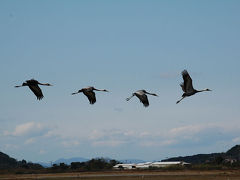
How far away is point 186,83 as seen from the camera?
31.1 meters

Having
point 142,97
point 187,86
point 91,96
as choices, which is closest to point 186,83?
point 187,86

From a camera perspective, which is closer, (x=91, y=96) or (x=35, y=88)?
(x=35, y=88)

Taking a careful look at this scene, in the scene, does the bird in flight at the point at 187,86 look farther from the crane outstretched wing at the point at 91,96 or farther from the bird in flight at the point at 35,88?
the bird in flight at the point at 35,88

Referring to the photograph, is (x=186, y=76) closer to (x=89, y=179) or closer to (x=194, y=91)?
(x=194, y=91)

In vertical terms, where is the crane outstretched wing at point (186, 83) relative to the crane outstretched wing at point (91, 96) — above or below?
above

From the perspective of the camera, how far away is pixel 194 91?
32.1 meters

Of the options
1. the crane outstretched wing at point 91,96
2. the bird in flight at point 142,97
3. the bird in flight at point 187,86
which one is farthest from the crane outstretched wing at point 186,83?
the crane outstretched wing at point 91,96

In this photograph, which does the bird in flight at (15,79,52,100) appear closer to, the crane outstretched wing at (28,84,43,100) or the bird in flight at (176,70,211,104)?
the crane outstretched wing at (28,84,43,100)

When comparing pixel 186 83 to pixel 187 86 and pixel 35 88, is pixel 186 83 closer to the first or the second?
pixel 187 86

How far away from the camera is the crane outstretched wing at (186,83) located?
30.6 m

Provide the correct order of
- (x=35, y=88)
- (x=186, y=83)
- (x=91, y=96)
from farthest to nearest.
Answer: (x=186, y=83)
(x=91, y=96)
(x=35, y=88)

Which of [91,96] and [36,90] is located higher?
[36,90]

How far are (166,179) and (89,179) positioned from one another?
12.1m

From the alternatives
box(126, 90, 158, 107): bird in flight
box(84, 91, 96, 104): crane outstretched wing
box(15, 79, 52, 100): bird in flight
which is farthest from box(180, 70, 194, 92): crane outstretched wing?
box(15, 79, 52, 100): bird in flight
